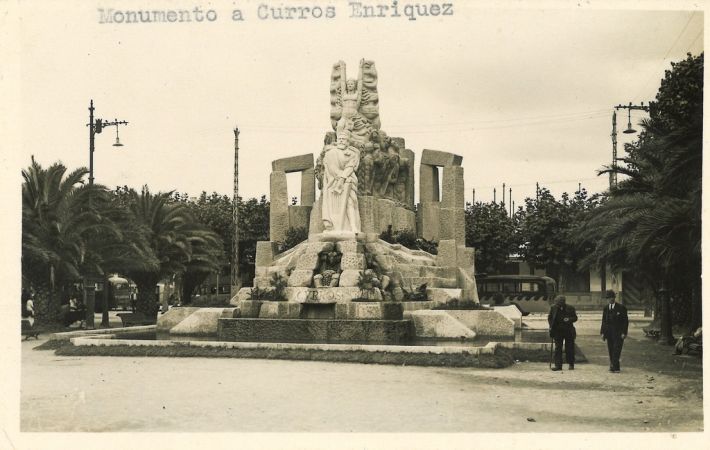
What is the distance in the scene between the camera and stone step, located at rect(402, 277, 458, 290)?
24094 mm

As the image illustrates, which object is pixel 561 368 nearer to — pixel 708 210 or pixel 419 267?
pixel 708 210

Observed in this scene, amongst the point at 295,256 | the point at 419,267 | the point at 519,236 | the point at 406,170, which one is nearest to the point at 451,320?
the point at 419,267

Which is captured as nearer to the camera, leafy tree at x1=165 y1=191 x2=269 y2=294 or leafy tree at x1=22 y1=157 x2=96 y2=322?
leafy tree at x1=22 y1=157 x2=96 y2=322

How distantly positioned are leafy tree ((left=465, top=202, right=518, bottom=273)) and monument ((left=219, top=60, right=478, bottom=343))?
26.6 m

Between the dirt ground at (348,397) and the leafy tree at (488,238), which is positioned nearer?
the dirt ground at (348,397)

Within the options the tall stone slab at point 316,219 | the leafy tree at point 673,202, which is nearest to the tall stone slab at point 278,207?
the tall stone slab at point 316,219

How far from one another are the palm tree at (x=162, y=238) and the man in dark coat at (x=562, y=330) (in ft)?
70.0

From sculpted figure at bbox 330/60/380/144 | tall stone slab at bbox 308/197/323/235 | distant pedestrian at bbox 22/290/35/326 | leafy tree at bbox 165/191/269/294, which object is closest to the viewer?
tall stone slab at bbox 308/197/323/235

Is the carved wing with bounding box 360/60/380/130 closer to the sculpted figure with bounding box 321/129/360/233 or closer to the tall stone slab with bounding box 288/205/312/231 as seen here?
the tall stone slab with bounding box 288/205/312/231

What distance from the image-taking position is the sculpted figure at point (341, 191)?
80.5 ft

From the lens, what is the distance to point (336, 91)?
27.9 m

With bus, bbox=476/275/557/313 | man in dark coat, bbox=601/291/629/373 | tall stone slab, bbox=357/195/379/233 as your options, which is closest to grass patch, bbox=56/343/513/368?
man in dark coat, bbox=601/291/629/373

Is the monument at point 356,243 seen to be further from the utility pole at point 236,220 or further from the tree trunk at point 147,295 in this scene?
the utility pole at point 236,220
